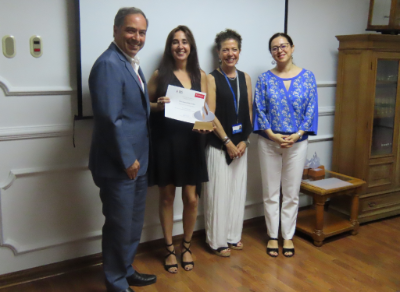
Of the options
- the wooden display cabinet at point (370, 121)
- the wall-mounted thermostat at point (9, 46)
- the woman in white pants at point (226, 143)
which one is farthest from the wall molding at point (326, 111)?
the wall-mounted thermostat at point (9, 46)

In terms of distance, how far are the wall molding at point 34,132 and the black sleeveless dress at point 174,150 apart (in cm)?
52

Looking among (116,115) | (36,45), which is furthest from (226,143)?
(36,45)

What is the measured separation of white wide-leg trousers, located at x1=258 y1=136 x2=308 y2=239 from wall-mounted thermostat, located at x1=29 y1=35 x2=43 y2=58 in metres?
1.52

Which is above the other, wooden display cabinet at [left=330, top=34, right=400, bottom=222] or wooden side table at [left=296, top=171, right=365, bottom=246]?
wooden display cabinet at [left=330, top=34, right=400, bottom=222]

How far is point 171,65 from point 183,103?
0.29 metres

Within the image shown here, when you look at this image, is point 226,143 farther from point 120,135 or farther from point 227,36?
point 120,135

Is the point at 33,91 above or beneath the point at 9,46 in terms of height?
beneath

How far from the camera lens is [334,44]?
3.32 m

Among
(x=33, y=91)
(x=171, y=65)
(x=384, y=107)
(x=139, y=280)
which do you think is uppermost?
(x=171, y=65)

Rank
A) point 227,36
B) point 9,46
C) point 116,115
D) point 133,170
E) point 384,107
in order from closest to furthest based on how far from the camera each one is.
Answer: point 116,115 → point 133,170 → point 9,46 → point 227,36 → point 384,107

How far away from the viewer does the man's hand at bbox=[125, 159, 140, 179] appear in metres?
1.82

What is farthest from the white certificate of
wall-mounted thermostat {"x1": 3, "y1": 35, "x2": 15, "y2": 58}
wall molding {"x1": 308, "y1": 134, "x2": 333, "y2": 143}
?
wall molding {"x1": 308, "y1": 134, "x2": 333, "y2": 143}

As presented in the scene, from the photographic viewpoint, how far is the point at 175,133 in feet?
7.34

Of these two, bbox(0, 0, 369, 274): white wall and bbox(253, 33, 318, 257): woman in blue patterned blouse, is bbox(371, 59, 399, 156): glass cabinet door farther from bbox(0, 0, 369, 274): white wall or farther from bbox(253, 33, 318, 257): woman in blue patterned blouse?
bbox(0, 0, 369, 274): white wall
